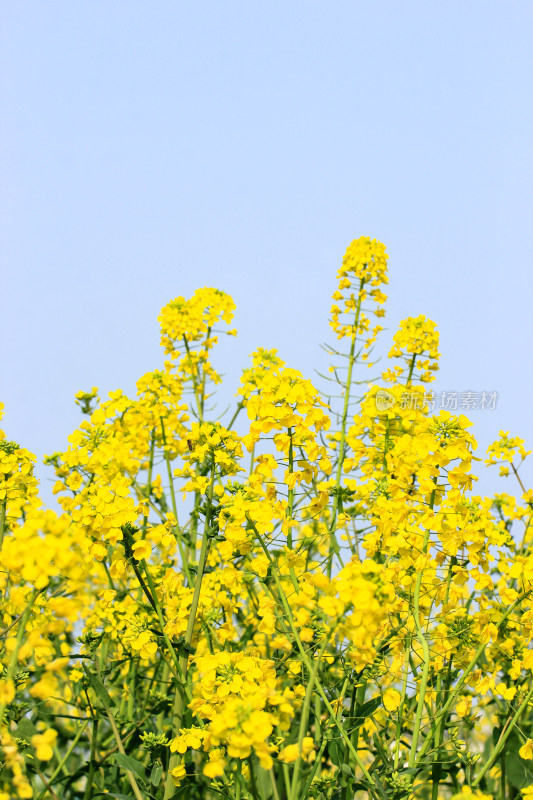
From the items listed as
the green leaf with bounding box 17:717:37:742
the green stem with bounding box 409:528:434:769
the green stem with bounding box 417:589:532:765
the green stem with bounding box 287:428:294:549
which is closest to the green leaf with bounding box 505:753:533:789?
the green stem with bounding box 417:589:532:765

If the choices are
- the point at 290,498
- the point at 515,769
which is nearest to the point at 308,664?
the point at 290,498

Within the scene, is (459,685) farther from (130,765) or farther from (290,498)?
(130,765)

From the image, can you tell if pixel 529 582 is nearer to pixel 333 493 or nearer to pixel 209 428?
pixel 333 493

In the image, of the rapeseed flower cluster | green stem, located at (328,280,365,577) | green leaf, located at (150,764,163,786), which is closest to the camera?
the rapeseed flower cluster

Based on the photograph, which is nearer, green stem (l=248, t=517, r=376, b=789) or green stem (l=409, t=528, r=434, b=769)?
green stem (l=248, t=517, r=376, b=789)

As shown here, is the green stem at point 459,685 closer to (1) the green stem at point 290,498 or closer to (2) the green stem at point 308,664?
(2) the green stem at point 308,664

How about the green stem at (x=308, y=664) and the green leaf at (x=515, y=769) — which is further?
the green leaf at (x=515, y=769)

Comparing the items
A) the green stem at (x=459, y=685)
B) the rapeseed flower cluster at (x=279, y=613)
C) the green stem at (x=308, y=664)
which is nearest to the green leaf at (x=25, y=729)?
the rapeseed flower cluster at (x=279, y=613)

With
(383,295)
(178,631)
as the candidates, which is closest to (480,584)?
(178,631)

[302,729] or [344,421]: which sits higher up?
[344,421]

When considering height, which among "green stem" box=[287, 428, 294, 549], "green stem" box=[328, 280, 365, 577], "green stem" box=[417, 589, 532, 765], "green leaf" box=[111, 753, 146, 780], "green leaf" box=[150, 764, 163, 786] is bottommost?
"green leaf" box=[150, 764, 163, 786]

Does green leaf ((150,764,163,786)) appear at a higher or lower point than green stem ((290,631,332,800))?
lower

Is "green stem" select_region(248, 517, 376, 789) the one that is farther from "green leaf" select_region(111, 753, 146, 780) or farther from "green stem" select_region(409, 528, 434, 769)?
"green leaf" select_region(111, 753, 146, 780)

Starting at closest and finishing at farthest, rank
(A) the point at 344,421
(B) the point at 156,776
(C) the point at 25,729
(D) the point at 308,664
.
A: (D) the point at 308,664
(B) the point at 156,776
(C) the point at 25,729
(A) the point at 344,421
